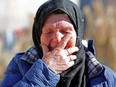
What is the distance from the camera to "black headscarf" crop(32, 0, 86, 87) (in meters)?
2.21

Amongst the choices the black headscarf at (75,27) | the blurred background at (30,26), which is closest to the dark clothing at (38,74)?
the black headscarf at (75,27)

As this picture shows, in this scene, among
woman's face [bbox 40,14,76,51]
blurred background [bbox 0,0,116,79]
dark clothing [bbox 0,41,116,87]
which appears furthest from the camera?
blurred background [bbox 0,0,116,79]

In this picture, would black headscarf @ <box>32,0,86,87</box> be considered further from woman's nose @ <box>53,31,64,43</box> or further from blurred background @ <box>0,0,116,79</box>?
blurred background @ <box>0,0,116,79</box>

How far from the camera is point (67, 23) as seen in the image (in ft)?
7.34

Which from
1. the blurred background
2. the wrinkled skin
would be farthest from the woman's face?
the blurred background

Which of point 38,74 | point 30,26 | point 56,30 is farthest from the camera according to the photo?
point 30,26

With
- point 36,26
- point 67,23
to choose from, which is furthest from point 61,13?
point 36,26

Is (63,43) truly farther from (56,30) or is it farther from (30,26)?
(30,26)

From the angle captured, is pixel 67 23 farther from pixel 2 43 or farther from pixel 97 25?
pixel 97 25

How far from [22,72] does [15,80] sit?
0.21 ft

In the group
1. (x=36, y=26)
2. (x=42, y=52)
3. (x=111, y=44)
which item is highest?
(x=36, y=26)

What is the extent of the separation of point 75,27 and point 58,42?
163 mm

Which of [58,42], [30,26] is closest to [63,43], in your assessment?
[58,42]

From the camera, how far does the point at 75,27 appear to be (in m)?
2.27
